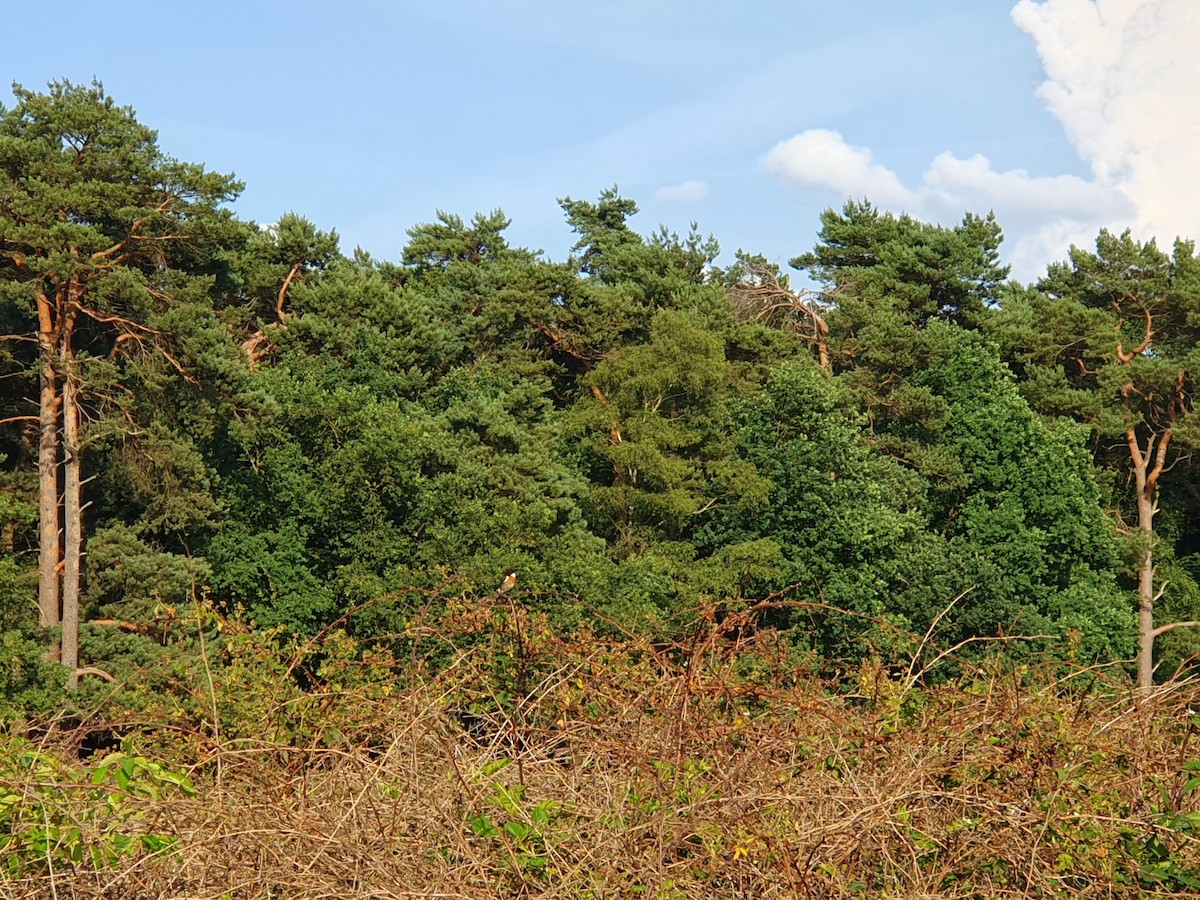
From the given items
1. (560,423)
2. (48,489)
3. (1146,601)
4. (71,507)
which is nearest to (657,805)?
(71,507)

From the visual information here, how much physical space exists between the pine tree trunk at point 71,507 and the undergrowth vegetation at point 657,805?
→ 1873 centimetres

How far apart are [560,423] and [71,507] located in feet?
34.5

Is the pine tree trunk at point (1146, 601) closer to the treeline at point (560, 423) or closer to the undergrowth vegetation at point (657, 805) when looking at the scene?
the treeline at point (560, 423)

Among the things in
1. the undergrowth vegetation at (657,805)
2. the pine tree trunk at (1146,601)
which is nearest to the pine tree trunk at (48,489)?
the undergrowth vegetation at (657,805)

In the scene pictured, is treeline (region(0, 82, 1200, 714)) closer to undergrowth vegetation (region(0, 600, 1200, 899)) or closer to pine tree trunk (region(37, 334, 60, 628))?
pine tree trunk (region(37, 334, 60, 628))

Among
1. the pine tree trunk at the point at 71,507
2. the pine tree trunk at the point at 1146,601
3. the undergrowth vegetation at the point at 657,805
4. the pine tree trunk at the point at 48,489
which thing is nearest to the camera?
the undergrowth vegetation at the point at 657,805

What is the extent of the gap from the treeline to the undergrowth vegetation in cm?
1500

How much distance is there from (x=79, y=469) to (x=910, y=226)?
21.2 meters

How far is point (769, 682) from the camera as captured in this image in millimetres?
5129

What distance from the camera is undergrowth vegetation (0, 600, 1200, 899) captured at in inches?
145

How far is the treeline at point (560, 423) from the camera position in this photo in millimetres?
22797

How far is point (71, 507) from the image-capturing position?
23.0 meters

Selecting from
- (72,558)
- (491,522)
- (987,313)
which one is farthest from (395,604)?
(987,313)

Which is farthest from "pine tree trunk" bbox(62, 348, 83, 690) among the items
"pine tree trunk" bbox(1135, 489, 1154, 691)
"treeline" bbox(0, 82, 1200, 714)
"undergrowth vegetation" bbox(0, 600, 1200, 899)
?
"pine tree trunk" bbox(1135, 489, 1154, 691)
